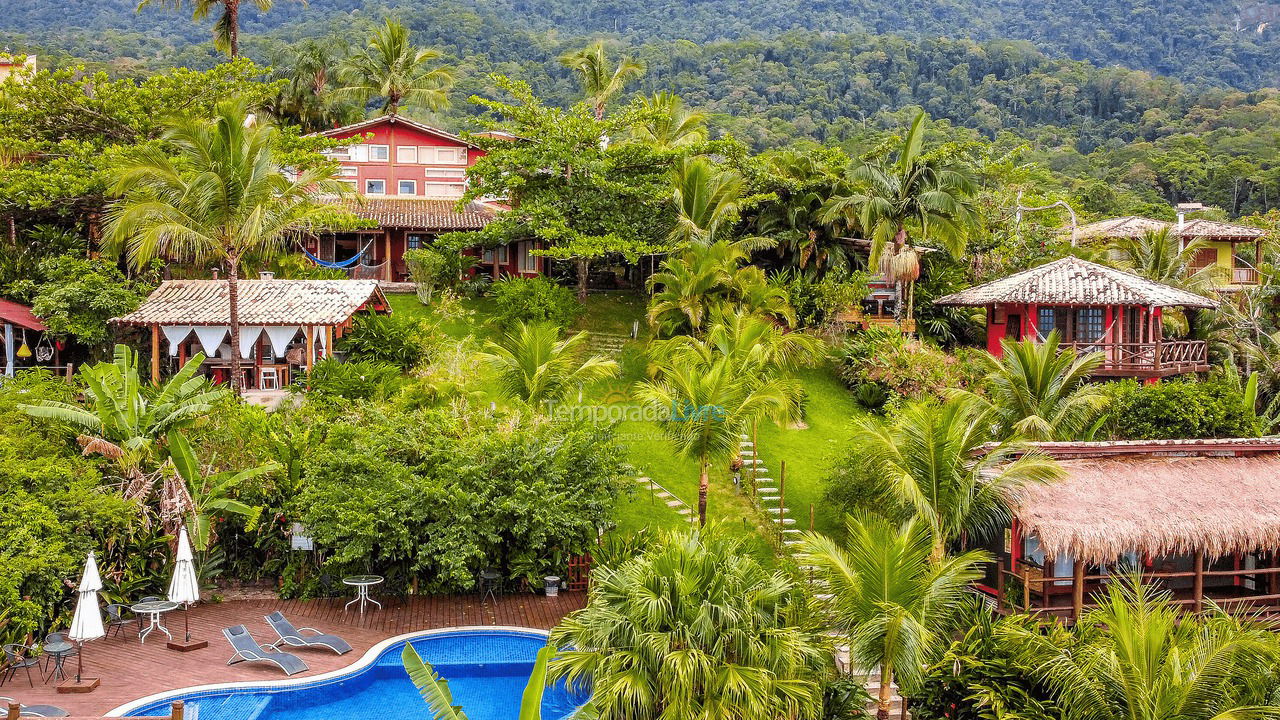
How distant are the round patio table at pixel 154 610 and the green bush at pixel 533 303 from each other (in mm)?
12052

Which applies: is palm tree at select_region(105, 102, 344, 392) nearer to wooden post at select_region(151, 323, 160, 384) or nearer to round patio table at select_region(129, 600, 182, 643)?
wooden post at select_region(151, 323, 160, 384)

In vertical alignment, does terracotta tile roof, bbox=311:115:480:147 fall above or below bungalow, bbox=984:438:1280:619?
above

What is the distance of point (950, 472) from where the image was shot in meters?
15.2

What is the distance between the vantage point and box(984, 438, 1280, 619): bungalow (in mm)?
15016

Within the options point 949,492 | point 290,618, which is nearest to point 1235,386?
point 949,492

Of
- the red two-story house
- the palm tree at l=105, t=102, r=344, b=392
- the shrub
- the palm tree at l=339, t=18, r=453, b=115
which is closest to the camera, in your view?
the palm tree at l=105, t=102, r=344, b=392

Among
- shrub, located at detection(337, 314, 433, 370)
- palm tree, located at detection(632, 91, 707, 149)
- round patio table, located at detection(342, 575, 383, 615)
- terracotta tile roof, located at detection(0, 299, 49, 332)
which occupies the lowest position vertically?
round patio table, located at detection(342, 575, 383, 615)

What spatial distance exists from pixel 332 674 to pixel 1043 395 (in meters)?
13.1

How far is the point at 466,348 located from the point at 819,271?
35.9 ft

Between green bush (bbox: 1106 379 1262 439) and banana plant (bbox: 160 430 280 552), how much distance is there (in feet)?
55.3

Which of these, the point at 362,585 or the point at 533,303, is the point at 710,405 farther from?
the point at 533,303

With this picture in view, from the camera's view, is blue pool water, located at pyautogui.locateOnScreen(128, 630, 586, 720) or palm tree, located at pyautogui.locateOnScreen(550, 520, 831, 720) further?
blue pool water, located at pyautogui.locateOnScreen(128, 630, 586, 720)

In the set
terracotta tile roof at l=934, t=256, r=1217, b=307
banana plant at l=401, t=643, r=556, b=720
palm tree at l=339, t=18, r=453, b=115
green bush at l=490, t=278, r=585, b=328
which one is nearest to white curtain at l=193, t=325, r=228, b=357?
green bush at l=490, t=278, r=585, b=328

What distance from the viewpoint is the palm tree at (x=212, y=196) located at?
21.1 metres
